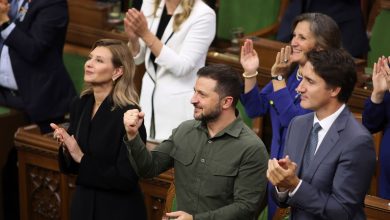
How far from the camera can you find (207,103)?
2.43 m

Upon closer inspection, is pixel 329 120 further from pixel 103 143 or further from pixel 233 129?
pixel 103 143

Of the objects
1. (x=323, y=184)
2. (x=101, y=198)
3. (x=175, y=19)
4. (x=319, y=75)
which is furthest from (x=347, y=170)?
(x=175, y=19)

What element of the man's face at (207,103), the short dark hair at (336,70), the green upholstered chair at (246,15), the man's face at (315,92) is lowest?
the green upholstered chair at (246,15)

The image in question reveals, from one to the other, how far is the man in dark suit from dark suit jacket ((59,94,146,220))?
947 mm

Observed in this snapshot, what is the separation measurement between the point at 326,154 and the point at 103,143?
0.81 metres

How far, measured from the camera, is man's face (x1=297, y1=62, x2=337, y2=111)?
222 cm

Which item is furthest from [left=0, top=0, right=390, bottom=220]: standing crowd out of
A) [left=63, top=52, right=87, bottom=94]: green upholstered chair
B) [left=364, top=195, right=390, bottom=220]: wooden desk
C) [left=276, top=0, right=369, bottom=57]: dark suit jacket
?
[left=276, top=0, right=369, bottom=57]: dark suit jacket

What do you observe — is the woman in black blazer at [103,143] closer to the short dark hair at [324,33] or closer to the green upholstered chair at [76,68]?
the short dark hair at [324,33]

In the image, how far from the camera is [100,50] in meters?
2.84

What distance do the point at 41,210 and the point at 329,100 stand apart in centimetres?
164

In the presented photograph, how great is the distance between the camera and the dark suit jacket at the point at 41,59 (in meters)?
3.69

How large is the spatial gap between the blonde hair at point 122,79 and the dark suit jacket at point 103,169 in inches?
1.0

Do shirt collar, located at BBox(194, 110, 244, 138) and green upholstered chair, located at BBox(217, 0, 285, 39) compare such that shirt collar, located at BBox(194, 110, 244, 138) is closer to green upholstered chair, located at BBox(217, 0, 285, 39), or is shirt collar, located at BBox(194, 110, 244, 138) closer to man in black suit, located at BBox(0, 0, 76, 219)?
man in black suit, located at BBox(0, 0, 76, 219)

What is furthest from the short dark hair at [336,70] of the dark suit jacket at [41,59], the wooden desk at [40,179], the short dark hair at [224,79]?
the dark suit jacket at [41,59]
